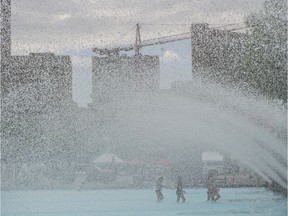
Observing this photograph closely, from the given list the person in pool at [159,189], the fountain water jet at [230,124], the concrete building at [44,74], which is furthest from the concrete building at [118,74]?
the person in pool at [159,189]

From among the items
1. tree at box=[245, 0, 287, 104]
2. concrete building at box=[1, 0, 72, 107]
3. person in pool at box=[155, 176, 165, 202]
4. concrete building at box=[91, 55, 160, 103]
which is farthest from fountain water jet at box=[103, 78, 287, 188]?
concrete building at box=[91, 55, 160, 103]

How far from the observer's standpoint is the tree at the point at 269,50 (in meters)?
35.7

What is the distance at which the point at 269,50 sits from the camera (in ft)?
120

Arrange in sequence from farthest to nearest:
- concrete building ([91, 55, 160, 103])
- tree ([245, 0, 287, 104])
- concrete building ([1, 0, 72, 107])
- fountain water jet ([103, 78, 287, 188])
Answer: concrete building ([91, 55, 160, 103]) < concrete building ([1, 0, 72, 107]) < fountain water jet ([103, 78, 287, 188]) < tree ([245, 0, 287, 104])

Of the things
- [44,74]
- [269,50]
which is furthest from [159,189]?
[44,74]

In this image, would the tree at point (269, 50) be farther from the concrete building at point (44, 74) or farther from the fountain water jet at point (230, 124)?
the concrete building at point (44, 74)

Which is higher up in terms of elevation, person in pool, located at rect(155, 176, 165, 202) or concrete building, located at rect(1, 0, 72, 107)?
concrete building, located at rect(1, 0, 72, 107)

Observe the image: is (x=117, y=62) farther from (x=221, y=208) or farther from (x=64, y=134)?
(x=221, y=208)

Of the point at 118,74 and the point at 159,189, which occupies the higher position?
the point at 118,74

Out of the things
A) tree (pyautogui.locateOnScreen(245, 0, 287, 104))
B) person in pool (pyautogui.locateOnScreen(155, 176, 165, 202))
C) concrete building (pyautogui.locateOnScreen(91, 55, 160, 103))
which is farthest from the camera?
concrete building (pyautogui.locateOnScreen(91, 55, 160, 103))

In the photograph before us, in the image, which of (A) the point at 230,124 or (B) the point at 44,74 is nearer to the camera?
(A) the point at 230,124

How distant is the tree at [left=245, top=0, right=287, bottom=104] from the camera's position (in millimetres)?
35656

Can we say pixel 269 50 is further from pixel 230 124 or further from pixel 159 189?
pixel 230 124

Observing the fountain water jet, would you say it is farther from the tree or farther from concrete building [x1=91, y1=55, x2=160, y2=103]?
concrete building [x1=91, y1=55, x2=160, y2=103]
